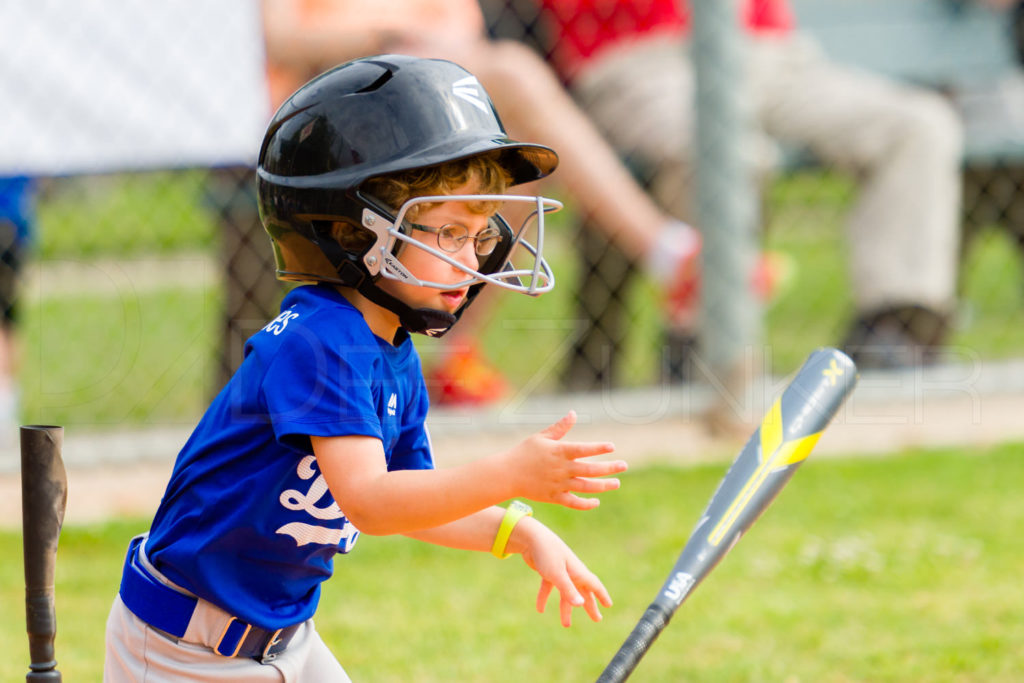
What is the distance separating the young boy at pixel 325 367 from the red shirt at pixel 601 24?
2901mm

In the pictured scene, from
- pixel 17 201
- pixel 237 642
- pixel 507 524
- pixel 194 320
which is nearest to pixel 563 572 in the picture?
pixel 507 524

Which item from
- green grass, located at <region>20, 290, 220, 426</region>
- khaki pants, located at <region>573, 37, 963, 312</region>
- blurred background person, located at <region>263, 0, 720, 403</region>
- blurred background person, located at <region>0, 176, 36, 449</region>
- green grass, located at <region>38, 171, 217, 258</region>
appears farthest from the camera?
green grass, located at <region>38, 171, 217, 258</region>

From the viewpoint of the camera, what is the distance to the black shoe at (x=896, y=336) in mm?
4488

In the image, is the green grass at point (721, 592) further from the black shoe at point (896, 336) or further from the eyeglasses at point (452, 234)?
the eyeglasses at point (452, 234)

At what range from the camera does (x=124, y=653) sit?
1.85m

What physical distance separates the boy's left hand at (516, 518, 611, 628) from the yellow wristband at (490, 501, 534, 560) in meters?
0.02

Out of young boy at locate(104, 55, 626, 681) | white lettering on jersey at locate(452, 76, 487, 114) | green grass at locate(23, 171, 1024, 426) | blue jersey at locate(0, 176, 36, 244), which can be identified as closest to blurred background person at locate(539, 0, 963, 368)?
green grass at locate(23, 171, 1024, 426)

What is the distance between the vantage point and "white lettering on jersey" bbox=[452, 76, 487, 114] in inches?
71.3

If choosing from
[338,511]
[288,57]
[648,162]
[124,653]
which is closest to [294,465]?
[338,511]

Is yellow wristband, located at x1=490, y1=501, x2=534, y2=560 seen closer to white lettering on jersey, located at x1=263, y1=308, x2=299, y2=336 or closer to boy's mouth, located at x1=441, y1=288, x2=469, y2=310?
boy's mouth, located at x1=441, y1=288, x2=469, y2=310

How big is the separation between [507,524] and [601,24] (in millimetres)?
3228

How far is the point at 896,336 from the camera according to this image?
4488 mm

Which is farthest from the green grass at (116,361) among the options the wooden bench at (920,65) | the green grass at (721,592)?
the wooden bench at (920,65)

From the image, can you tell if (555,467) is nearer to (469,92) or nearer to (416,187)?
(416,187)
